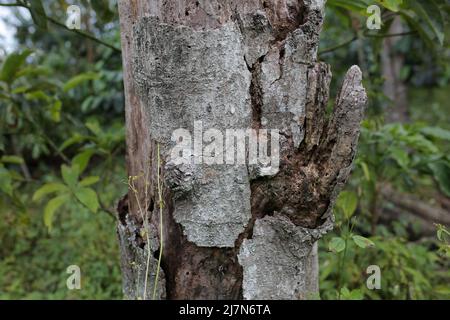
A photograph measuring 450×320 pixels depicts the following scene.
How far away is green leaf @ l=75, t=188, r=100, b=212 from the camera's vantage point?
5.77ft

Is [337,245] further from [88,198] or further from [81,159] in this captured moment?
[81,159]

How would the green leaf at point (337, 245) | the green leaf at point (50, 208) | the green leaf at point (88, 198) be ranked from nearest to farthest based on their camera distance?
1. the green leaf at point (337, 245)
2. the green leaf at point (88, 198)
3. the green leaf at point (50, 208)

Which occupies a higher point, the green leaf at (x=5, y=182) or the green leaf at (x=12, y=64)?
the green leaf at (x=12, y=64)

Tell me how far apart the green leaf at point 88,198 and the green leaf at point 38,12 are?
0.60 metres

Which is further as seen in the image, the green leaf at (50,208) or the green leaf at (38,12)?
the green leaf at (50,208)

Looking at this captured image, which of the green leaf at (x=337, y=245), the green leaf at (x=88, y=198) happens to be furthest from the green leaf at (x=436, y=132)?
the green leaf at (x=88, y=198)

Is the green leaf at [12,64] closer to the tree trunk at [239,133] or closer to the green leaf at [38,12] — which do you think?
the green leaf at [38,12]

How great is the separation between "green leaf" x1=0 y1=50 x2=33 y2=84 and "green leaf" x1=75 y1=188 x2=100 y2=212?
1.87ft

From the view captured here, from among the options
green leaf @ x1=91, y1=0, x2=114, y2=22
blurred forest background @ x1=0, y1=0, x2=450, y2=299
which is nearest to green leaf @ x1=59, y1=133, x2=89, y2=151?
blurred forest background @ x1=0, y1=0, x2=450, y2=299

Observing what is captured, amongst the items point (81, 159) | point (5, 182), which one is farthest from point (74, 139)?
point (5, 182)

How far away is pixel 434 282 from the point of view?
232 cm

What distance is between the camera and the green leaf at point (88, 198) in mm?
1758

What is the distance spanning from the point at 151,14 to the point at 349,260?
143cm

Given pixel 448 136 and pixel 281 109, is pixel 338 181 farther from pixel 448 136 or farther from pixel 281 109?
pixel 448 136
